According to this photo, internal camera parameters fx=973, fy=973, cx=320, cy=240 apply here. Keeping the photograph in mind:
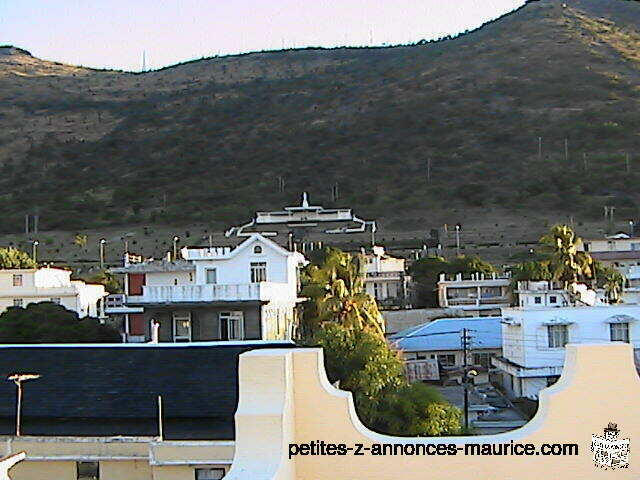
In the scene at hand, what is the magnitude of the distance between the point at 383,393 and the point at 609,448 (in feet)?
40.4

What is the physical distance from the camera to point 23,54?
187 m

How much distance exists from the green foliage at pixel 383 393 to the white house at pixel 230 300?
6.75 meters

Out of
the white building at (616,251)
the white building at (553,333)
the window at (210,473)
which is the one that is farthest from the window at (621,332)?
the white building at (616,251)

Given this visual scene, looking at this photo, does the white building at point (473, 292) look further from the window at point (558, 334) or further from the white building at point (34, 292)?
the white building at point (34, 292)

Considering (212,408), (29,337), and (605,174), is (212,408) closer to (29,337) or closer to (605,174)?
(29,337)

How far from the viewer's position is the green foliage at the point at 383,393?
1761 centimetres

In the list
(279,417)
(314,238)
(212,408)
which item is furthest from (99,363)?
(314,238)

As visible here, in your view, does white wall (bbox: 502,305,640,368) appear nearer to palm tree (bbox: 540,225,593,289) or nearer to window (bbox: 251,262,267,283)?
palm tree (bbox: 540,225,593,289)

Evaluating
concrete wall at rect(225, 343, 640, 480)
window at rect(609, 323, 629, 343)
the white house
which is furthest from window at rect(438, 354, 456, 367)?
concrete wall at rect(225, 343, 640, 480)

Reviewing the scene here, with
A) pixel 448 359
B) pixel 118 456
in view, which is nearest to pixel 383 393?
pixel 118 456

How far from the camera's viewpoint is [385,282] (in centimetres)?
5166

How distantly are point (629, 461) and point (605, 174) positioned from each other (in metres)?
88.3

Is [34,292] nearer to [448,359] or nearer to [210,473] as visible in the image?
[448,359]

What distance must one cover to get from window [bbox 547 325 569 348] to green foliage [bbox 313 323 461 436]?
1159 centimetres
